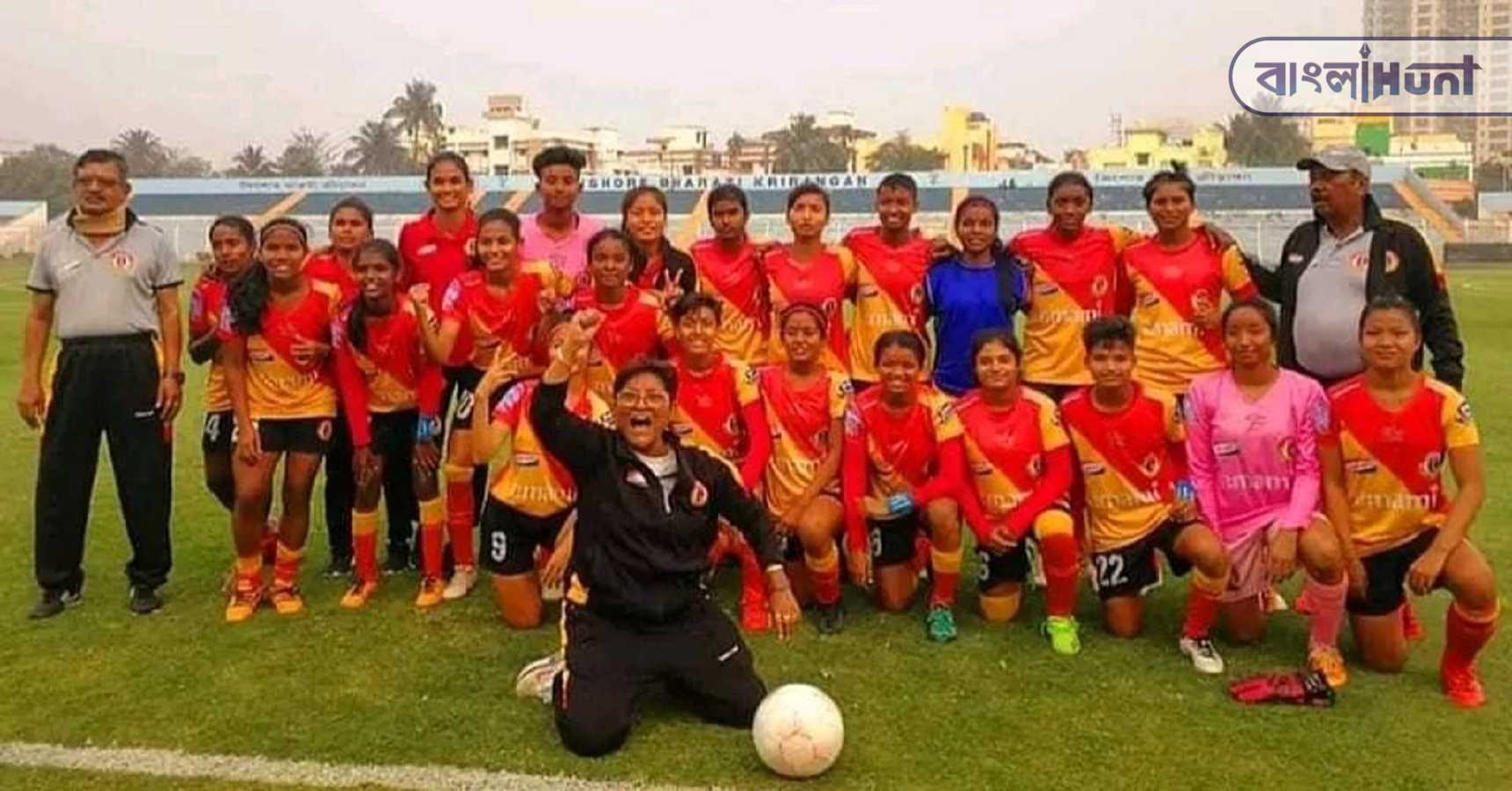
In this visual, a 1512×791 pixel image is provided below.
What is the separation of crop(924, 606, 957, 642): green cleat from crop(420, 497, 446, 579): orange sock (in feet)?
6.78

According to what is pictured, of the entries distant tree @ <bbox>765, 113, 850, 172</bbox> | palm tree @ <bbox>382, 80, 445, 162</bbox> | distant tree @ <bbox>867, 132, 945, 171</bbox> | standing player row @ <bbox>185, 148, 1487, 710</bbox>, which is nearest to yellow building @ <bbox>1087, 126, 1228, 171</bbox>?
distant tree @ <bbox>867, 132, 945, 171</bbox>

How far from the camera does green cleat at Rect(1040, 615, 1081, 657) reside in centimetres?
458

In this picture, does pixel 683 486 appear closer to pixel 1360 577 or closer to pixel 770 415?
pixel 770 415

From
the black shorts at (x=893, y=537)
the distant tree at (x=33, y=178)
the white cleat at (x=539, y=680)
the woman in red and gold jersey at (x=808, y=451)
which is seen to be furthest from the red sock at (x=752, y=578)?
the distant tree at (x=33, y=178)

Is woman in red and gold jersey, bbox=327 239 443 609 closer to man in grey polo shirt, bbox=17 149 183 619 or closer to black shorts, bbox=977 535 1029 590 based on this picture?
man in grey polo shirt, bbox=17 149 183 619

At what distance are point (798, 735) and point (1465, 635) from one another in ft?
7.53

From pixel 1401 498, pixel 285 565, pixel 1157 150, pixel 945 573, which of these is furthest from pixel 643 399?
pixel 1157 150

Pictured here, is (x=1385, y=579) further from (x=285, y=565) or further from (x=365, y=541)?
(x=285, y=565)

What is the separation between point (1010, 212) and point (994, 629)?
41674 mm

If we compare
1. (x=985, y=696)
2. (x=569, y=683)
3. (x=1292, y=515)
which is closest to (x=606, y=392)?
(x=569, y=683)

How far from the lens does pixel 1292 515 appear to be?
4.36 m

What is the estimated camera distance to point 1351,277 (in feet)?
15.2

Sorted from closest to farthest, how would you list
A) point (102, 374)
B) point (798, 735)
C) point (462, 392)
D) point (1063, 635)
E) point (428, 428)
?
point (798, 735)
point (1063, 635)
point (102, 374)
point (428, 428)
point (462, 392)

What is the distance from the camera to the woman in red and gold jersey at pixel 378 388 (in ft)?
16.9
